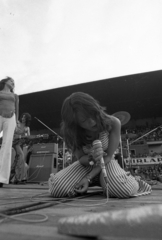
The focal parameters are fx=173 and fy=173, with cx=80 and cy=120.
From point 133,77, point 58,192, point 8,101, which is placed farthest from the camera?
point 133,77

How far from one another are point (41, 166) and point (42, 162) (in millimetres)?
80

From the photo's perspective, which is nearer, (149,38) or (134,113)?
(149,38)

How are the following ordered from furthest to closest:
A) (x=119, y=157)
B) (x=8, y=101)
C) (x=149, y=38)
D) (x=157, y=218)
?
(x=149, y=38), (x=119, y=157), (x=8, y=101), (x=157, y=218)

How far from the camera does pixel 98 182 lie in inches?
45.7

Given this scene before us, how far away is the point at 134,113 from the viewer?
9.98 meters

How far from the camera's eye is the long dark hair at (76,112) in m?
1.01

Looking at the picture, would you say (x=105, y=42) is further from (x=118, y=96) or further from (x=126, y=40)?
(x=118, y=96)

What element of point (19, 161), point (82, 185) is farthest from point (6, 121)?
point (82, 185)

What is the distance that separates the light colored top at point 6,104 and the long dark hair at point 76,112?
43.1 inches

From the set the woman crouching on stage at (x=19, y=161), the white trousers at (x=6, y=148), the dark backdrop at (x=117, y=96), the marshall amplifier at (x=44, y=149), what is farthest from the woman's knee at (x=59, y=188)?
the dark backdrop at (x=117, y=96)

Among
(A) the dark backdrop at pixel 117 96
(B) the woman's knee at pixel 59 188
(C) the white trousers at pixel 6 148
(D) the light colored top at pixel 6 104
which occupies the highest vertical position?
(A) the dark backdrop at pixel 117 96

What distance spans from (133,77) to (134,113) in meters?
3.24

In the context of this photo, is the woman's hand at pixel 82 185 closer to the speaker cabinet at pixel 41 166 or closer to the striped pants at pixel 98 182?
the striped pants at pixel 98 182

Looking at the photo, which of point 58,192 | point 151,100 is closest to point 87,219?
point 58,192
